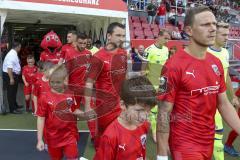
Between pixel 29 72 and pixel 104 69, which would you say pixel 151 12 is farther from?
pixel 104 69

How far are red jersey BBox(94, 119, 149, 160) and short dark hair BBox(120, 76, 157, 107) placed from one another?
223mm

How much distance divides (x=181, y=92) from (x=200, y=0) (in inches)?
1145

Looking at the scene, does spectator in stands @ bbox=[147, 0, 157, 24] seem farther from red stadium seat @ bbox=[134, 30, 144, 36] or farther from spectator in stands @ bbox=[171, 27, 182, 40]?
spectator in stands @ bbox=[171, 27, 182, 40]

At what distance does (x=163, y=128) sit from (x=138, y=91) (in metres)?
0.68

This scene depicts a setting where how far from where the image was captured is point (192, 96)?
3287 mm

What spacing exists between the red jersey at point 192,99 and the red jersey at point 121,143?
46 cm

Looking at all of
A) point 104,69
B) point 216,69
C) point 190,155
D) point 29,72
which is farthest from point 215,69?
point 29,72

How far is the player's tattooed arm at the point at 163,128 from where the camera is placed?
3.21 metres

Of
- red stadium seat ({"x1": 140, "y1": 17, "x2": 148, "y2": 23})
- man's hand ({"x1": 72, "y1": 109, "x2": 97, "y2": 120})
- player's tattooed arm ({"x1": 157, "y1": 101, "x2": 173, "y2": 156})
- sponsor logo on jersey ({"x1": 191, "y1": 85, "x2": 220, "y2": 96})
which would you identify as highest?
red stadium seat ({"x1": 140, "y1": 17, "x2": 148, "y2": 23})

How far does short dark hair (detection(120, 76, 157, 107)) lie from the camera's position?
8.51 ft

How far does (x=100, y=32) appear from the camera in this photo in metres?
14.1

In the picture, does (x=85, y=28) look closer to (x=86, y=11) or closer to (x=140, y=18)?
(x=86, y=11)

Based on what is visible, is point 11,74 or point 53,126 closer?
point 53,126

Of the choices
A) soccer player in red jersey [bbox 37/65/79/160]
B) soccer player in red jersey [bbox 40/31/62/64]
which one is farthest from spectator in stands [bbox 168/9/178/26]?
soccer player in red jersey [bbox 37/65/79/160]
